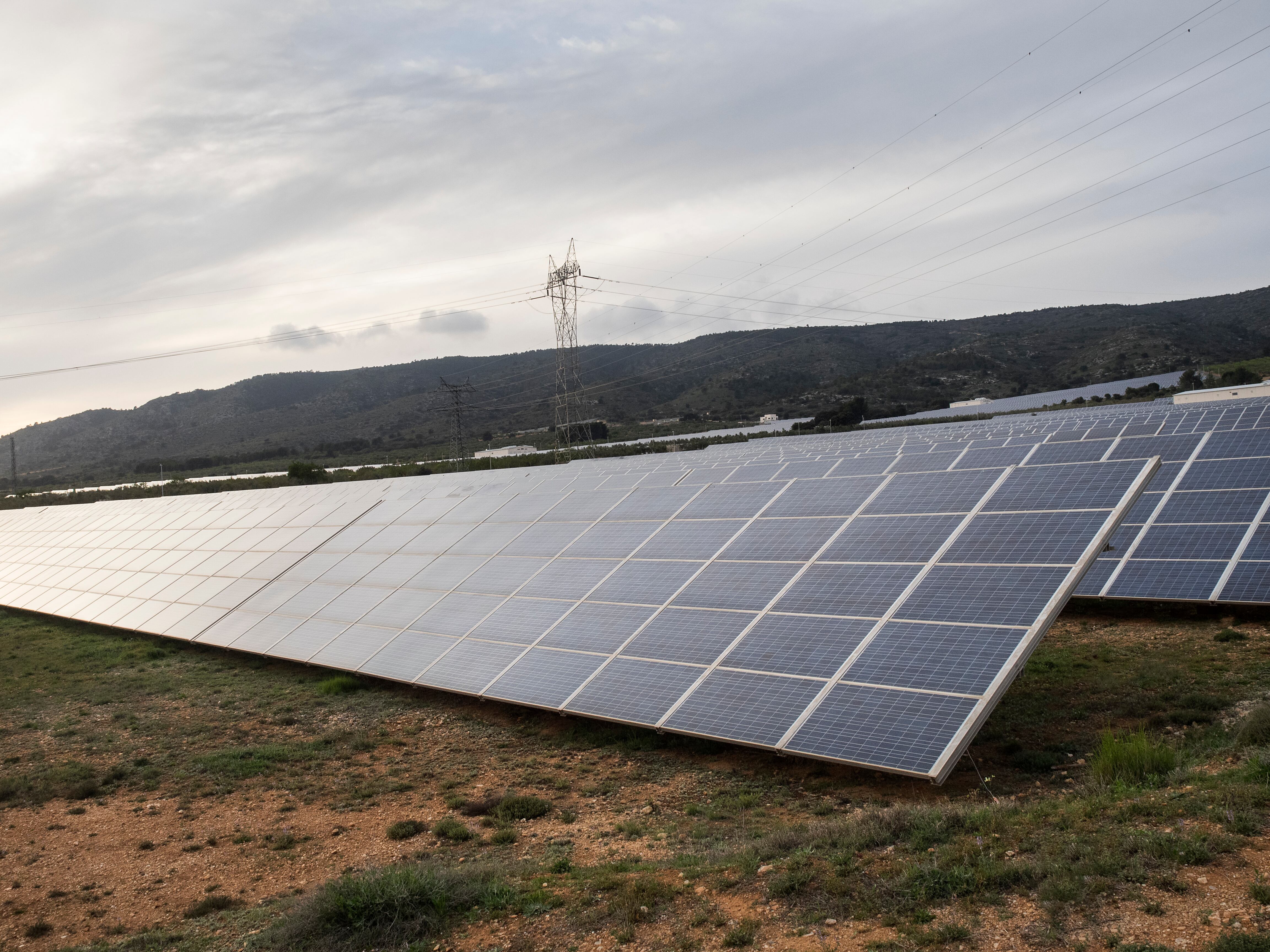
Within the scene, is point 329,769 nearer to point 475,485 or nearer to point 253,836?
point 253,836

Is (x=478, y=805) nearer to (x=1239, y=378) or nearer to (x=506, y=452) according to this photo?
(x=506, y=452)

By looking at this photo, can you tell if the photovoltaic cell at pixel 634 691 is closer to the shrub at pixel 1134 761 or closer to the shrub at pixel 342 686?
the shrub at pixel 1134 761

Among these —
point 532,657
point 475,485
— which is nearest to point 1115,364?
point 475,485

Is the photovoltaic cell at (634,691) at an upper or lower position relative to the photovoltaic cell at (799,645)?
lower

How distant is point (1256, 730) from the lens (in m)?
10.4

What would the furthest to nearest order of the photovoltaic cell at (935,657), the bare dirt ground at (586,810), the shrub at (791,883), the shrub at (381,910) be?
the photovoltaic cell at (935,657), the shrub at (381,910), the shrub at (791,883), the bare dirt ground at (586,810)

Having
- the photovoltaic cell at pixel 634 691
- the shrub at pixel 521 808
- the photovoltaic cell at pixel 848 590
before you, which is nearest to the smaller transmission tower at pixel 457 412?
the photovoltaic cell at pixel 634 691

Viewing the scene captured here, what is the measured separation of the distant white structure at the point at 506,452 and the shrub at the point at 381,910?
67701 millimetres

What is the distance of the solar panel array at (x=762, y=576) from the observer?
1179 cm

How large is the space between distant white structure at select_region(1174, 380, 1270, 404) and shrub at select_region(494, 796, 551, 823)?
4845cm

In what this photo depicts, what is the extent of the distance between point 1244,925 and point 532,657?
12193 millimetres

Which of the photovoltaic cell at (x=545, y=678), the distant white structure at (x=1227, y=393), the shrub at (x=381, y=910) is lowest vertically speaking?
the shrub at (x=381, y=910)

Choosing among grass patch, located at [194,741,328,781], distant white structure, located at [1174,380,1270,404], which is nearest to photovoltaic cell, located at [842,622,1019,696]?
grass patch, located at [194,741,328,781]

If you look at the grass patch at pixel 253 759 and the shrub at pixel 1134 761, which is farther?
the grass patch at pixel 253 759
